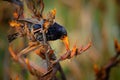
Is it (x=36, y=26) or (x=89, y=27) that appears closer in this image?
(x=36, y=26)

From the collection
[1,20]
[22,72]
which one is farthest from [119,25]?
[22,72]

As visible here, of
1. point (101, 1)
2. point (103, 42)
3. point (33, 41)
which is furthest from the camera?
point (101, 1)

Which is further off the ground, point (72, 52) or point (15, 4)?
point (15, 4)

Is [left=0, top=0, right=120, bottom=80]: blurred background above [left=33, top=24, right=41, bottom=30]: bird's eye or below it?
below

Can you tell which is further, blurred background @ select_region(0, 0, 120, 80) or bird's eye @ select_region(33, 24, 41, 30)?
blurred background @ select_region(0, 0, 120, 80)

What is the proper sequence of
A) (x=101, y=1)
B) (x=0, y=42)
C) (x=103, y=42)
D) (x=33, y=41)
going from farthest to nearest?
(x=101, y=1)
(x=103, y=42)
(x=0, y=42)
(x=33, y=41)

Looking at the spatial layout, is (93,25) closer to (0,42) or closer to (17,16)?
(0,42)

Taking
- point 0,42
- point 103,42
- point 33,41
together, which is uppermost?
point 33,41

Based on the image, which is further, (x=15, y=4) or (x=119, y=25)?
(x=119, y=25)

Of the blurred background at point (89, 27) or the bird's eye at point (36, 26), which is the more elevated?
the bird's eye at point (36, 26)

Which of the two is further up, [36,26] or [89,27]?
[36,26]

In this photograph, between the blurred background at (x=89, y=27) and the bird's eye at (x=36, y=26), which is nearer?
the bird's eye at (x=36, y=26)
